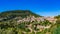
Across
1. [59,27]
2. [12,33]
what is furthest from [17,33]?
[59,27]

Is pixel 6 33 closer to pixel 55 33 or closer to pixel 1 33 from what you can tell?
→ pixel 1 33

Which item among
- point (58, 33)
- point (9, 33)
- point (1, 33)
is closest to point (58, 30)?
point (58, 33)

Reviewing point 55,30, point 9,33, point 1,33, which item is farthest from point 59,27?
point 1,33

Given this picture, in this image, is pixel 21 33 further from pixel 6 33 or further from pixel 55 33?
pixel 55 33

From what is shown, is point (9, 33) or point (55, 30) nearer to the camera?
point (55, 30)

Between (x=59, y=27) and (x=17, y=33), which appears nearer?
(x=59, y=27)

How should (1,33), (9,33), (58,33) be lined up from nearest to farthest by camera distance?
(58,33) → (9,33) → (1,33)

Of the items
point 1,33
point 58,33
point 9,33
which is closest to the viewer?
point 58,33

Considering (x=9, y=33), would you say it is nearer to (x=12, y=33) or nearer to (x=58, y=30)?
(x=12, y=33)
